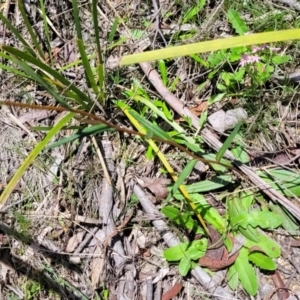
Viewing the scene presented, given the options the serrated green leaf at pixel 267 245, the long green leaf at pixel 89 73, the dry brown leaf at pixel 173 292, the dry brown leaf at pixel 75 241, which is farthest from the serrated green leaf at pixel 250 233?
the long green leaf at pixel 89 73

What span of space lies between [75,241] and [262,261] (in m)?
0.66

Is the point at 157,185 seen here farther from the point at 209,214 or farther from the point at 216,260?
the point at 216,260

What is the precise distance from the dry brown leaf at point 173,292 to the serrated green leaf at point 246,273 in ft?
0.69

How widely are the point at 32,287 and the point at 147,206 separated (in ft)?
1.68

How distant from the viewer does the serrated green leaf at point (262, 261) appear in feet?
5.25

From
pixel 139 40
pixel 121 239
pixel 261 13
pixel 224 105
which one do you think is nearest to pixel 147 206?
pixel 121 239

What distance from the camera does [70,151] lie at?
1.81 meters

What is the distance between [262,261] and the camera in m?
1.61

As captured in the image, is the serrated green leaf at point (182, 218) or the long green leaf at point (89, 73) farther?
the serrated green leaf at point (182, 218)

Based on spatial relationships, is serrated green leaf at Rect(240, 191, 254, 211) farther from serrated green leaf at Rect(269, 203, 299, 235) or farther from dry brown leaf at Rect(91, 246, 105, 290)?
dry brown leaf at Rect(91, 246, 105, 290)

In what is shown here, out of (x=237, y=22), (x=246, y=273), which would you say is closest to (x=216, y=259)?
(x=246, y=273)

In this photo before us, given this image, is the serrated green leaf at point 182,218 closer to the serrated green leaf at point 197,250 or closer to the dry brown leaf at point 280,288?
the serrated green leaf at point 197,250

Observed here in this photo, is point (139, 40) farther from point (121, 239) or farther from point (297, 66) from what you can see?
point (121, 239)

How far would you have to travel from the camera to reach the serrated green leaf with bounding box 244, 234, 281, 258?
63.5 inches
